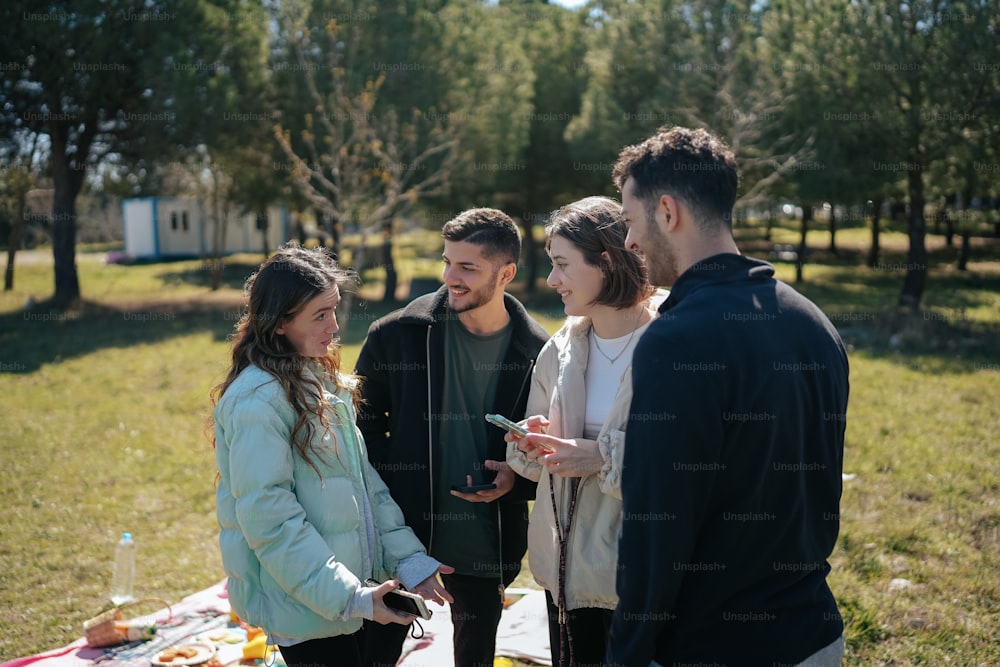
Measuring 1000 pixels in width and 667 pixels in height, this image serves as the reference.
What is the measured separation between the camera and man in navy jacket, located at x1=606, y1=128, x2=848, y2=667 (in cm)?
178

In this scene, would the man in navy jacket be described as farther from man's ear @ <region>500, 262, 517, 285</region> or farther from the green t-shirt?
the green t-shirt

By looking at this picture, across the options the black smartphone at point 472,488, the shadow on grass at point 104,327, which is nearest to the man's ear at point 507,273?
the black smartphone at point 472,488

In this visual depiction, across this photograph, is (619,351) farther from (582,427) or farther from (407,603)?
(407,603)

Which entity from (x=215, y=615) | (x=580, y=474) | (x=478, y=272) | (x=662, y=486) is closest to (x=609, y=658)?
(x=662, y=486)

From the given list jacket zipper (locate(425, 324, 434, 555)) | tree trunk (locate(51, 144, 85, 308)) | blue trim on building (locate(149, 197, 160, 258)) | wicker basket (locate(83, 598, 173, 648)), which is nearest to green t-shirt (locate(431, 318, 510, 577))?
jacket zipper (locate(425, 324, 434, 555))

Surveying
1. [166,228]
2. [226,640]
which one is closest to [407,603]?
[226,640]

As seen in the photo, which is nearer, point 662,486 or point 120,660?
point 662,486

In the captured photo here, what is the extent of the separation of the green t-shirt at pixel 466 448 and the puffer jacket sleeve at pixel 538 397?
311mm

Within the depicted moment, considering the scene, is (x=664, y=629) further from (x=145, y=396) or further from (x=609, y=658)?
(x=145, y=396)

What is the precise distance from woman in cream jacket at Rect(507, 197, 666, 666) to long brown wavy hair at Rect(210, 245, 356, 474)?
0.67 meters

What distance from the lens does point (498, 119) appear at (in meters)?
22.0

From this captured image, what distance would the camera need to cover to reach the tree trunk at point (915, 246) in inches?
706

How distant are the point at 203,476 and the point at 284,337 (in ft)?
19.3

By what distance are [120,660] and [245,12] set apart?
1814 cm
